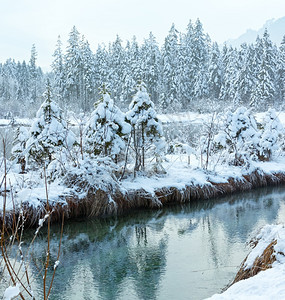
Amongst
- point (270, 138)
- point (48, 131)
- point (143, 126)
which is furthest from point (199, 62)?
point (48, 131)

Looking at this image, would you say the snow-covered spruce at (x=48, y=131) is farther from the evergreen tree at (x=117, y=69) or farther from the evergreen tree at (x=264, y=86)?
the evergreen tree at (x=117, y=69)

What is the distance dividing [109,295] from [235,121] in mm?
11543

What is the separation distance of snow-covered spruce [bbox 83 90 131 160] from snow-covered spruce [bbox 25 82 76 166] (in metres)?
0.61

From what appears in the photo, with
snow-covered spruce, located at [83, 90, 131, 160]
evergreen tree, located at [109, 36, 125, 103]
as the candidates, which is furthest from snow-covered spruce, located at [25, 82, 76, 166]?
evergreen tree, located at [109, 36, 125, 103]

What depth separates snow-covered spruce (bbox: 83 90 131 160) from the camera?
10.5 metres

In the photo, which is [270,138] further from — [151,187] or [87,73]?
[87,73]

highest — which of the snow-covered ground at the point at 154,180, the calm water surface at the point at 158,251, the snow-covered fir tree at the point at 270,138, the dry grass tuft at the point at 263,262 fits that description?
the snow-covered fir tree at the point at 270,138

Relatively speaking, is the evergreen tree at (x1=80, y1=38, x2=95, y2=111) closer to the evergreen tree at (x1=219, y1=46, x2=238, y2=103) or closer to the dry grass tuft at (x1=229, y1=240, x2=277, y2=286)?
the evergreen tree at (x1=219, y1=46, x2=238, y2=103)

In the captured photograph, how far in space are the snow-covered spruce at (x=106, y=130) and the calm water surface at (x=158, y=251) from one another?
2.16 metres

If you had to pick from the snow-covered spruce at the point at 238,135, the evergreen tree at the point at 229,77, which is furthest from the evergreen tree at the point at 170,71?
the snow-covered spruce at the point at 238,135

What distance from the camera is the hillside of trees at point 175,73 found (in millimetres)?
45562

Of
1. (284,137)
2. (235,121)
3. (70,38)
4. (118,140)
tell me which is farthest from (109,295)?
(70,38)

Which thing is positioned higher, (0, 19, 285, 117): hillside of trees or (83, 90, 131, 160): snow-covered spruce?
(0, 19, 285, 117): hillside of trees

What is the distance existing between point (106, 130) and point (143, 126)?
4.87 feet
